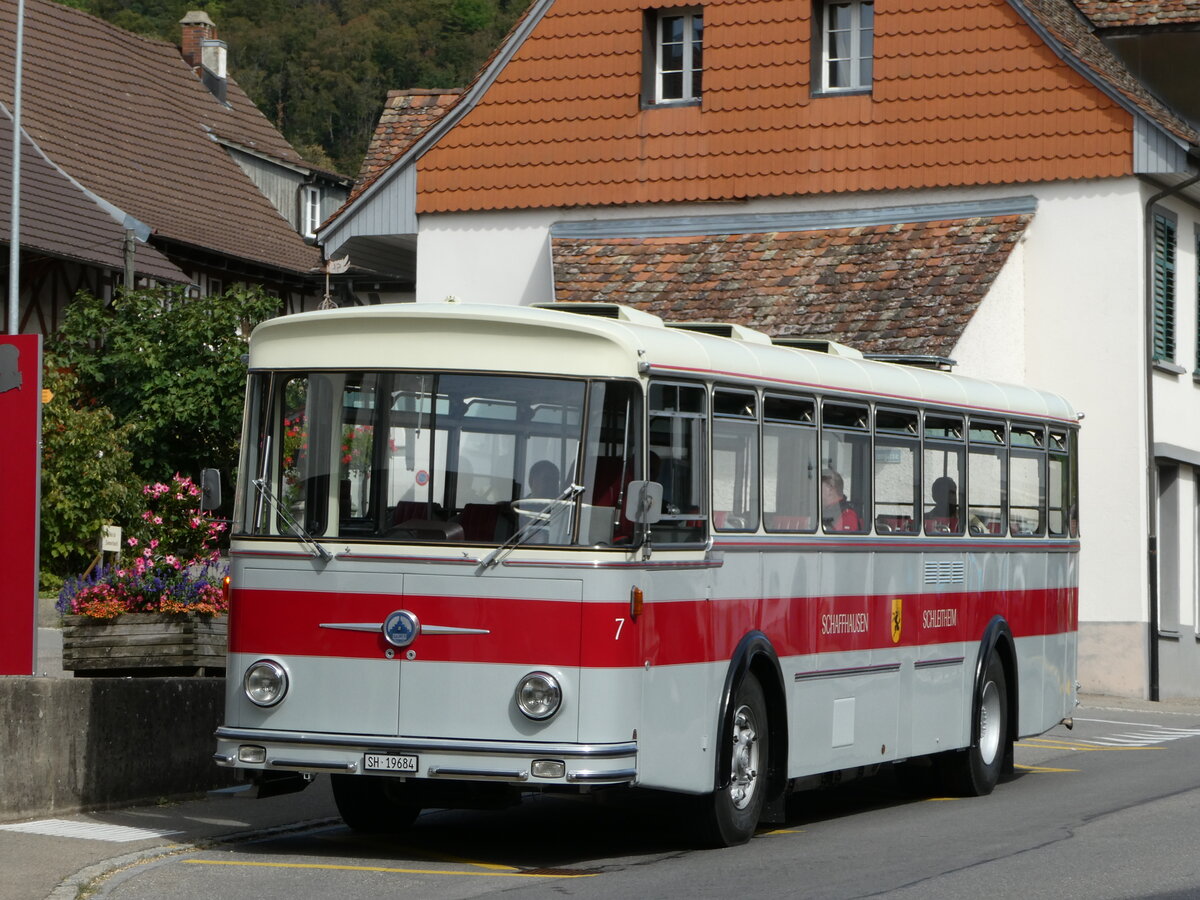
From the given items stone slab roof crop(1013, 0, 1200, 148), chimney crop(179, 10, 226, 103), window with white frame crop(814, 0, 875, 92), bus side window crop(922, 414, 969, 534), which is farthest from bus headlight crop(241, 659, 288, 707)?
chimney crop(179, 10, 226, 103)

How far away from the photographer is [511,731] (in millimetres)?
10461

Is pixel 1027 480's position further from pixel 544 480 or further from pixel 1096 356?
pixel 1096 356

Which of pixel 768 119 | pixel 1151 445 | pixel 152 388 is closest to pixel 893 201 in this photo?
pixel 768 119

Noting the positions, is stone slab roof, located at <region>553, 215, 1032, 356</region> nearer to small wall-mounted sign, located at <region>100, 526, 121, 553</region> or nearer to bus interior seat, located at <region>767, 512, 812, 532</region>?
small wall-mounted sign, located at <region>100, 526, 121, 553</region>

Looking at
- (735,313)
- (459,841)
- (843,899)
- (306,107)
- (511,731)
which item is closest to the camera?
(843,899)

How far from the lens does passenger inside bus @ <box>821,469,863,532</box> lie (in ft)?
42.1

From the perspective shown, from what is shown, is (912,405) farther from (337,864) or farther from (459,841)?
(337,864)

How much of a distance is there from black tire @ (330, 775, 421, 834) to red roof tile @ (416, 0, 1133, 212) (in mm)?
15366

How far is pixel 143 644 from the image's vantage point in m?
16.8

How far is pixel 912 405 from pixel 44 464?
14.5 meters

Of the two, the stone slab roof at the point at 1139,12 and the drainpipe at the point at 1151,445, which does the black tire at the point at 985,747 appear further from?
the stone slab roof at the point at 1139,12

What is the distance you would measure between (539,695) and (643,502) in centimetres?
107

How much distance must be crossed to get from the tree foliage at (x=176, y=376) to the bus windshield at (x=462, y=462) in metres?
16.8

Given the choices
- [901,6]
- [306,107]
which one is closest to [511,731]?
[901,6]
